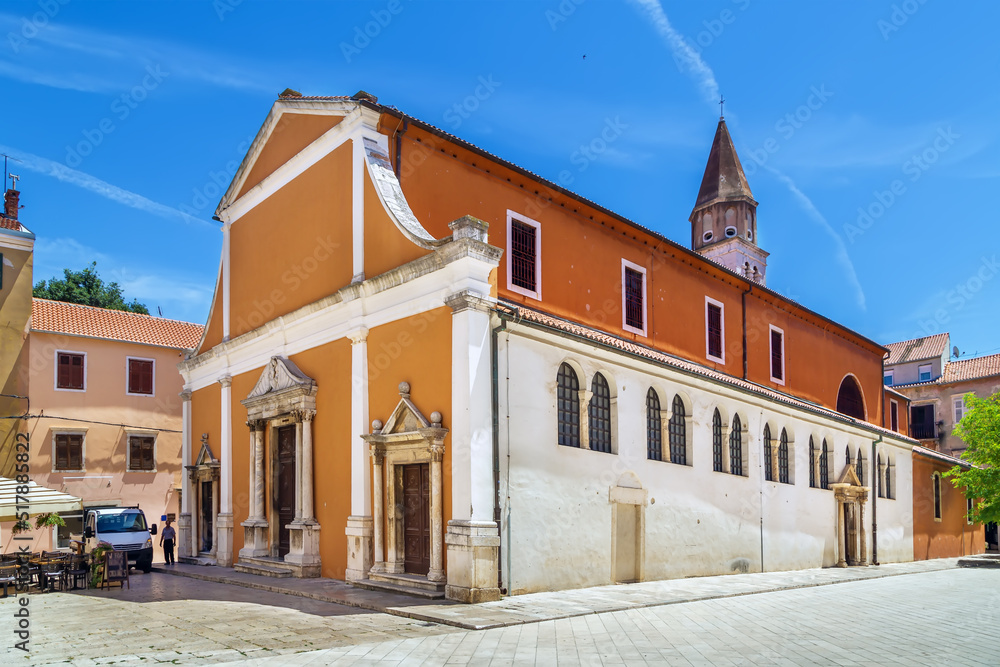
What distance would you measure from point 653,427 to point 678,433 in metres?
1.06

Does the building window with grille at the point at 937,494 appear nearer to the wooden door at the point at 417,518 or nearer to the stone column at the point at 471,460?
the wooden door at the point at 417,518

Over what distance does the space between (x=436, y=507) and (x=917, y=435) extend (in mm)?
40312

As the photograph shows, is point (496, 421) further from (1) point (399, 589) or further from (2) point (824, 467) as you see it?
(2) point (824, 467)

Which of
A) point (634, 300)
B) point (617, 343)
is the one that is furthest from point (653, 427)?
point (634, 300)

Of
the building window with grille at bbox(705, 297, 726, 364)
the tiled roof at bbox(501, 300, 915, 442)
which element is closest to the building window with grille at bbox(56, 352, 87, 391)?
the tiled roof at bbox(501, 300, 915, 442)

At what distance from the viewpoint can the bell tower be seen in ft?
121

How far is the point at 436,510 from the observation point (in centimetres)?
1300

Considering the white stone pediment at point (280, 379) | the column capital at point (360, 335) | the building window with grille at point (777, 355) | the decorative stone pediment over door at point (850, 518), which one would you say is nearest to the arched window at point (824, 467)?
the decorative stone pediment over door at point (850, 518)

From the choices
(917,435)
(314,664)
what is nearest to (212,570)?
(314,664)

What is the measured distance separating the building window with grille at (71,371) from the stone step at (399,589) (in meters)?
17.9

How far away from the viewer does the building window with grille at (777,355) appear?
25938 mm

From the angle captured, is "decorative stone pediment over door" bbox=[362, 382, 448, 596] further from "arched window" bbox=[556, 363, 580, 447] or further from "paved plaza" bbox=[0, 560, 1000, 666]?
"arched window" bbox=[556, 363, 580, 447]

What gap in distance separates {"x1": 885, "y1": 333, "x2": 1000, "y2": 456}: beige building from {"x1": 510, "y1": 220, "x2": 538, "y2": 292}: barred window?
1331 inches

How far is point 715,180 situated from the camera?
3859 centimetres
